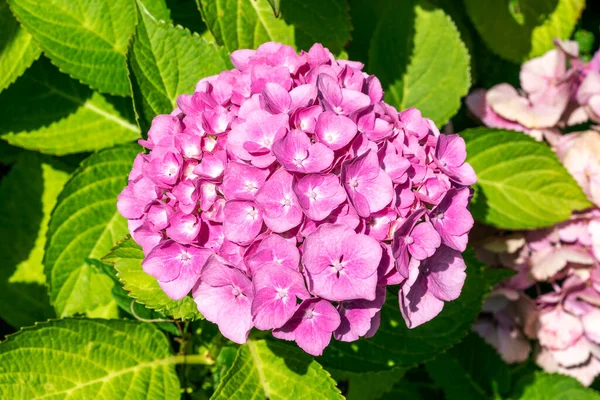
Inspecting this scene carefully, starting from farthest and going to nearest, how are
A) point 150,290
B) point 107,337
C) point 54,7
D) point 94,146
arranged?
point 94,146 < point 54,7 < point 107,337 < point 150,290

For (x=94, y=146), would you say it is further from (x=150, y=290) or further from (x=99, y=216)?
(x=150, y=290)

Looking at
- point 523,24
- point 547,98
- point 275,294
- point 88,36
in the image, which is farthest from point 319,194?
point 523,24

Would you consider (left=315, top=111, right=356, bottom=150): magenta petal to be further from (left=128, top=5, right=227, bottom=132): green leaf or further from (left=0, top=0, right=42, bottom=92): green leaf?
(left=0, top=0, right=42, bottom=92): green leaf

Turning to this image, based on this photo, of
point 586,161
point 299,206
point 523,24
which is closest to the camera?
point 299,206

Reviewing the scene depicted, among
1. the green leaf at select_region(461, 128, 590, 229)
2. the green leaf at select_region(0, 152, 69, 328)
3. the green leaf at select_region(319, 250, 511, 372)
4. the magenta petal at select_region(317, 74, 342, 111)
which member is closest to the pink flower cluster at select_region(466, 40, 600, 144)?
the green leaf at select_region(461, 128, 590, 229)

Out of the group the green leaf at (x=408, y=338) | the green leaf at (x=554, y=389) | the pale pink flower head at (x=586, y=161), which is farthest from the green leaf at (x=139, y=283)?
the green leaf at (x=554, y=389)

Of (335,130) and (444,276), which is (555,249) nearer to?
(444,276)

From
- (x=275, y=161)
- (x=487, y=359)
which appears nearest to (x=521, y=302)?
(x=487, y=359)
